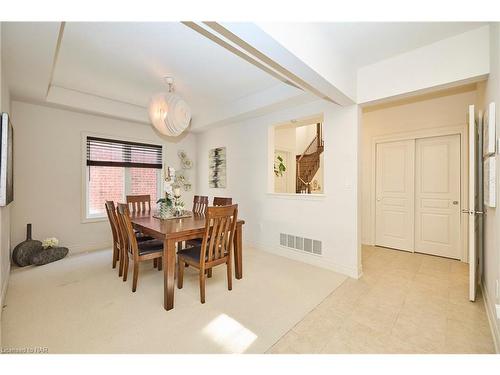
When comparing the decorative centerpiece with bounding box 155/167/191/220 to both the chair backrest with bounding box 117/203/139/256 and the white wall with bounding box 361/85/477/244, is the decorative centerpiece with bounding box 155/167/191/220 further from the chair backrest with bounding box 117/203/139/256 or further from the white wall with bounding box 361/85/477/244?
the white wall with bounding box 361/85/477/244

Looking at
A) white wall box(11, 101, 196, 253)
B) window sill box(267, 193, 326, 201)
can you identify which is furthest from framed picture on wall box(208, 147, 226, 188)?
white wall box(11, 101, 196, 253)

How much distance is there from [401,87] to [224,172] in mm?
3285

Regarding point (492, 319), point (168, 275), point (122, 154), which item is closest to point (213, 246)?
point (168, 275)

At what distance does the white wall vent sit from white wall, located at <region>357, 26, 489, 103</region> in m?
2.05

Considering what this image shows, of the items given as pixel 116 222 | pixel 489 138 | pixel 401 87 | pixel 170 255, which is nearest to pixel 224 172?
pixel 116 222

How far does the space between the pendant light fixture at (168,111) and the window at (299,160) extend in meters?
2.66

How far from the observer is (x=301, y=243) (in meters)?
3.54

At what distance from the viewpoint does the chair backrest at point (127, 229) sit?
7.62 ft

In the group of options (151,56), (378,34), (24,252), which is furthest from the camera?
(24,252)

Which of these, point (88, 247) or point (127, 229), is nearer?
point (127, 229)

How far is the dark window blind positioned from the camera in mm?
4066

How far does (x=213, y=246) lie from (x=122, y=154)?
3.13 m

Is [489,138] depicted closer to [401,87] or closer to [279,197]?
[401,87]

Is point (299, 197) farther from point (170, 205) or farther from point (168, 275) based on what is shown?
point (168, 275)
